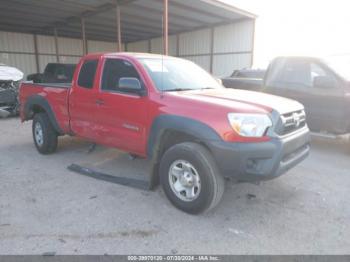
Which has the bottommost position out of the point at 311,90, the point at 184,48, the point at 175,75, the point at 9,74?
the point at 311,90

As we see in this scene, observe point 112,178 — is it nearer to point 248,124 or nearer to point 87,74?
point 87,74

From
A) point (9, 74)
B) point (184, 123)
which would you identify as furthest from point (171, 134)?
point (9, 74)

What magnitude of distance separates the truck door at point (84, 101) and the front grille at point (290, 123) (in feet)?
8.76

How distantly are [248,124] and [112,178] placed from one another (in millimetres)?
2284

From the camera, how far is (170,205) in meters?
3.34

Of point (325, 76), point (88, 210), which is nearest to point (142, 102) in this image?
point (88, 210)

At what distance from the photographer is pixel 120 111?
3.74m

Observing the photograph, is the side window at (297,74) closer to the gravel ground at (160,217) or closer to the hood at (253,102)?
the gravel ground at (160,217)

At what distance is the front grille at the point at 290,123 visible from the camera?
2.91 m

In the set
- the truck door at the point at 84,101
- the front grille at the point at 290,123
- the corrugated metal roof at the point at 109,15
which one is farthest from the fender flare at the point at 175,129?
the corrugated metal roof at the point at 109,15

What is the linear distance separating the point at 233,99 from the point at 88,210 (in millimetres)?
2146

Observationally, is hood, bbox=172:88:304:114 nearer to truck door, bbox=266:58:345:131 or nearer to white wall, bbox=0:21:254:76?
truck door, bbox=266:58:345:131

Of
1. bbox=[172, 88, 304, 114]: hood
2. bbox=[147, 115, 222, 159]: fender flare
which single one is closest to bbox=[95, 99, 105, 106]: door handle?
bbox=[147, 115, 222, 159]: fender flare

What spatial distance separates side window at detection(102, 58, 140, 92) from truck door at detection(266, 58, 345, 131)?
3646 millimetres
